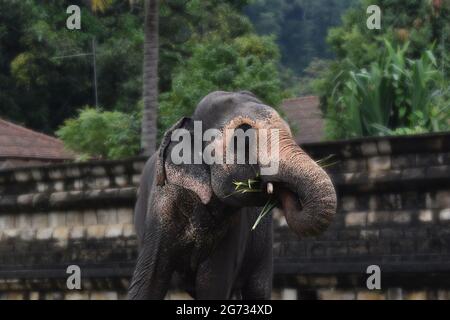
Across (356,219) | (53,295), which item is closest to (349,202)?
(356,219)

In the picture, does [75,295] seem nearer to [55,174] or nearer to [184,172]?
[55,174]

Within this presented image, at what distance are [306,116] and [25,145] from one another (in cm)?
1034

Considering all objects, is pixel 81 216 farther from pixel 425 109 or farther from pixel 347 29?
pixel 347 29

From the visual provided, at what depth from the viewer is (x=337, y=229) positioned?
42.3 feet

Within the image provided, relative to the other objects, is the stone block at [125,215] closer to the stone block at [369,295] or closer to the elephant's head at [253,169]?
the stone block at [369,295]

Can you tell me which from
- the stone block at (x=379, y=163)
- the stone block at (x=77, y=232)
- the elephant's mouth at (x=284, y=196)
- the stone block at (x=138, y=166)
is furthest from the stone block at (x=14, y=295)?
the elephant's mouth at (x=284, y=196)

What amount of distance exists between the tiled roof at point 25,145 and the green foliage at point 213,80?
3627mm

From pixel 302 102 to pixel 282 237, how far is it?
75.0 feet

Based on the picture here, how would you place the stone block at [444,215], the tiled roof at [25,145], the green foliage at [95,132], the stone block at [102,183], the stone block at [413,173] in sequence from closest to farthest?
the stone block at [444,215], the stone block at [413,173], the stone block at [102,183], the green foliage at [95,132], the tiled roof at [25,145]

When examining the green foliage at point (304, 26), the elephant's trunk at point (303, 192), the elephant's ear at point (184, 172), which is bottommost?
the elephant's trunk at point (303, 192)

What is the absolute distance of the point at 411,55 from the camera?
25.8 m

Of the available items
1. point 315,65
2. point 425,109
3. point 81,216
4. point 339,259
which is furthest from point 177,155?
point 315,65

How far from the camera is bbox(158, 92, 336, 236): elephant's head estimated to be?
7.11m

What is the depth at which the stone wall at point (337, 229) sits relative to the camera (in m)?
12.4
